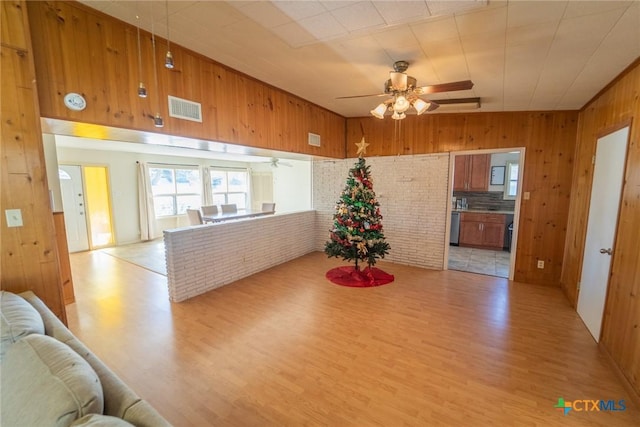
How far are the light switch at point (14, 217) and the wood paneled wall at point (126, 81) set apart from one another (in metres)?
0.70

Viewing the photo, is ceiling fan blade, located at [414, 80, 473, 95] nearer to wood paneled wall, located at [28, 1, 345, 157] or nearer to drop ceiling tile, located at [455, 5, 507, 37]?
drop ceiling tile, located at [455, 5, 507, 37]

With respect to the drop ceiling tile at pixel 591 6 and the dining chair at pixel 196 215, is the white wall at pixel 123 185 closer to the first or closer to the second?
the dining chair at pixel 196 215

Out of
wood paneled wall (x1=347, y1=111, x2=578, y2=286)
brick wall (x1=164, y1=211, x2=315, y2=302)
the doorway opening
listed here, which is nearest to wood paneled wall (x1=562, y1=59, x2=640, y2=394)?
wood paneled wall (x1=347, y1=111, x2=578, y2=286)

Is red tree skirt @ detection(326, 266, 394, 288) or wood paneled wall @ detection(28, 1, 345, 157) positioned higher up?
wood paneled wall @ detection(28, 1, 345, 157)

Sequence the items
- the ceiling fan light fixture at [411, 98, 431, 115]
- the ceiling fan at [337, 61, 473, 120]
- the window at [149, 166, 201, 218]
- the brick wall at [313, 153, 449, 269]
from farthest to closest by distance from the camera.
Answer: the window at [149, 166, 201, 218], the brick wall at [313, 153, 449, 269], the ceiling fan light fixture at [411, 98, 431, 115], the ceiling fan at [337, 61, 473, 120]

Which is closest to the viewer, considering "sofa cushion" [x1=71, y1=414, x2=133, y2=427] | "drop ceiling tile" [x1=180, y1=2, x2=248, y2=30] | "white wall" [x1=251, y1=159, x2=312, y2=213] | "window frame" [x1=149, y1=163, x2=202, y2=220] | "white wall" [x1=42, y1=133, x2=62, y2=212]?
"sofa cushion" [x1=71, y1=414, x2=133, y2=427]

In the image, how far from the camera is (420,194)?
16.3ft

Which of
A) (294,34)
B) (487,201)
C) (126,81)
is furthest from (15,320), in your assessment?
(487,201)

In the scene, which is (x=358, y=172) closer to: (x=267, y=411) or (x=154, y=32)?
(x=154, y=32)

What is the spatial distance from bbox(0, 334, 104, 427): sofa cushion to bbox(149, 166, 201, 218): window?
7279 mm

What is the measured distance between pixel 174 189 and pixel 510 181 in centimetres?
885

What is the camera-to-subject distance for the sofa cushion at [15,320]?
1.27 m

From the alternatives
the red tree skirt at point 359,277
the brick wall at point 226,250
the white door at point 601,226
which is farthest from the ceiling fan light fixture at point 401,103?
the brick wall at point 226,250

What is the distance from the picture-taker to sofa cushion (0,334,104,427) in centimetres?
89
